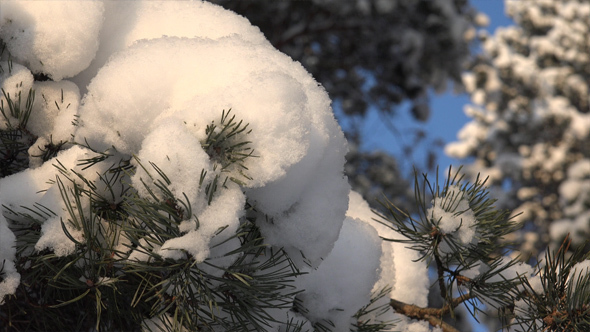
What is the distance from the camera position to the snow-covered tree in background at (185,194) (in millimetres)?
853

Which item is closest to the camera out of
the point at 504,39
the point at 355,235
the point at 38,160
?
the point at 38,160

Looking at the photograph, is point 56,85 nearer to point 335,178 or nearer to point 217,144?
point 217,144

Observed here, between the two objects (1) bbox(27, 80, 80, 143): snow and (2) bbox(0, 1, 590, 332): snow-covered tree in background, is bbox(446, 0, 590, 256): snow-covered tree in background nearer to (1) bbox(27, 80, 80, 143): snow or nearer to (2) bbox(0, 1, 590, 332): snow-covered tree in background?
(2) bbox(0, 1, 590, 332): snow-covered tree in background

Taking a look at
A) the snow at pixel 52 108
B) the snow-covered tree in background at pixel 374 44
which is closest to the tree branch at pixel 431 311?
the snow at pixel 52 108

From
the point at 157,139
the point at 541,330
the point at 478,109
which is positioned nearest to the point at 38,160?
the point at 157,139

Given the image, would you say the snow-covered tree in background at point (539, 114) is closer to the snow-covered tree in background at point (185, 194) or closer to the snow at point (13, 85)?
the snow-covered tree in background at point (185, 194)

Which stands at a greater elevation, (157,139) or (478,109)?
(478,109)

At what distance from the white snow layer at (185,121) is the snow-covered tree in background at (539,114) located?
36.9ft

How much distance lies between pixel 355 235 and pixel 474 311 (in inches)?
13.1

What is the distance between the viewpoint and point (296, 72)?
1.07m

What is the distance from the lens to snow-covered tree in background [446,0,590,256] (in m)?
12.4

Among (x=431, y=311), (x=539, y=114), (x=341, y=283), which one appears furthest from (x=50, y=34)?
(x=539, y=114)

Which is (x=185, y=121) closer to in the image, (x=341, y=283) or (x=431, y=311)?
(x=341, y=283)

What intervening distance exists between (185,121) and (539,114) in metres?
13.6
